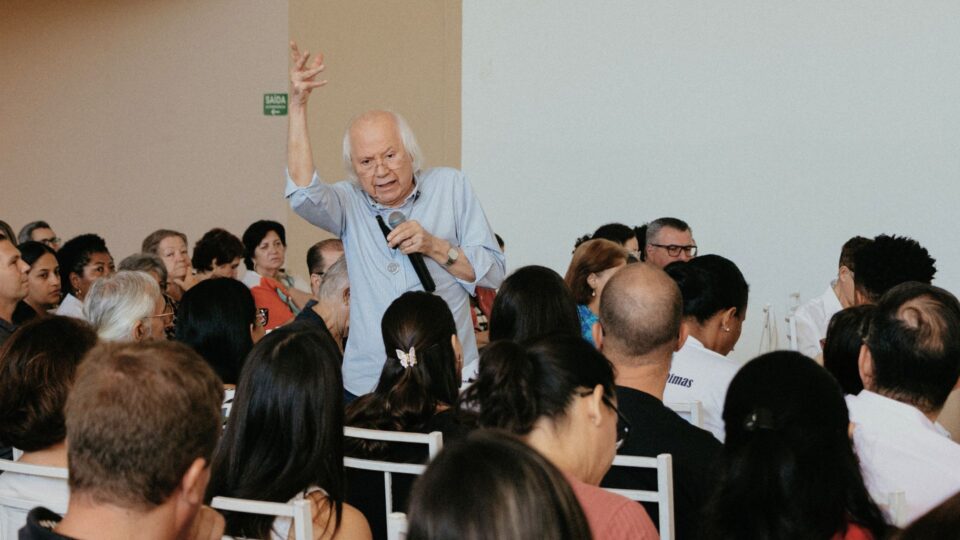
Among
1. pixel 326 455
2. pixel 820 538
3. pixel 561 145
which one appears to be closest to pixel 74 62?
pixel 561 145

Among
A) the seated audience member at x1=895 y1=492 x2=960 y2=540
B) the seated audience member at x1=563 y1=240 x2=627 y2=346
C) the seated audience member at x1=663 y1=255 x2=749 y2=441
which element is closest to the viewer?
the seated audience member at x1=895 y1=492 x2=960 y2=540

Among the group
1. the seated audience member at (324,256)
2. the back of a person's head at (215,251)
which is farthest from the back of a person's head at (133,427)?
the back of a person's head at (215,251)

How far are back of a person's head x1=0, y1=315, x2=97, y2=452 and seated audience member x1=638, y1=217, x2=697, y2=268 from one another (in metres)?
3.86

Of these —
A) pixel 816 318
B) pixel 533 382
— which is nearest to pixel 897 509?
pixel 533 382

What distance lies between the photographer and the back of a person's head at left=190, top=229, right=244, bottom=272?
6336 millimetres

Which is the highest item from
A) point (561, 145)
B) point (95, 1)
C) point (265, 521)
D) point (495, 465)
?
point (95, 1)

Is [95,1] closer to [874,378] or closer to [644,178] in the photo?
[644,178]

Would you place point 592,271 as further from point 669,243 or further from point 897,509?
point 897,509

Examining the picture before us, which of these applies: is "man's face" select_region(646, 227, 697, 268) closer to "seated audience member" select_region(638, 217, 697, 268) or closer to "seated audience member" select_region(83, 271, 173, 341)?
"seated audience member" select_region(638, 217, 697, 268)

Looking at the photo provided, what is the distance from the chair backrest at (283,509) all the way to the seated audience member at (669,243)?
13.5 feet

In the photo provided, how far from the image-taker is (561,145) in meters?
7.43

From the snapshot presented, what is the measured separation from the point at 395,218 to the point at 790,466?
6.22 ft

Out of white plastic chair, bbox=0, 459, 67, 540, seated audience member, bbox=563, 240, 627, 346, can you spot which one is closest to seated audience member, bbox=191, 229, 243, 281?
seated audience member, bbox=563, 240, 627, 346

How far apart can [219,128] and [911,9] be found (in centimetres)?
500
